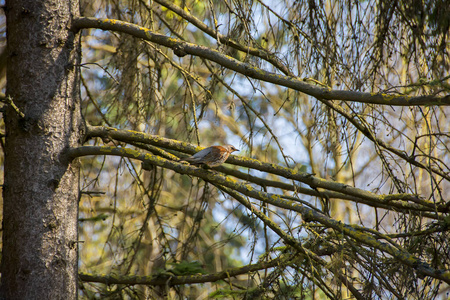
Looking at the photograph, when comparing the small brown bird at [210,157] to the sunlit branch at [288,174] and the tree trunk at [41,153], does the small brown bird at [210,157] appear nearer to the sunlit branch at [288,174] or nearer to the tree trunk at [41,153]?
the sunlit branch at [288,174]

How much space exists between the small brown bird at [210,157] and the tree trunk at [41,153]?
774 mm

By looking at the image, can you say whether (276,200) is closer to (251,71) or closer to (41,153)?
(251,71)

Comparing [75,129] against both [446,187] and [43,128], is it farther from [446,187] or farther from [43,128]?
[446,187]

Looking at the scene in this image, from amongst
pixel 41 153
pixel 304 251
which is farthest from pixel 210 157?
pixel 41 153

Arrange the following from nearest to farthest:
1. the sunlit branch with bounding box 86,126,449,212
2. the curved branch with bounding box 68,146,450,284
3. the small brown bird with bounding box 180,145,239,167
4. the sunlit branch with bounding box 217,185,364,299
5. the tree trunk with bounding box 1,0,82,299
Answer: the curved branch with bounding box 68,146,450,284, the sunlit branch with bounding box 217,185,364,299, the tree trunk with bounding box 1,0,82,299, the sunlit branch with bounding box 86,126,449,212, the small brown bird with bounding box 180,145,239,167

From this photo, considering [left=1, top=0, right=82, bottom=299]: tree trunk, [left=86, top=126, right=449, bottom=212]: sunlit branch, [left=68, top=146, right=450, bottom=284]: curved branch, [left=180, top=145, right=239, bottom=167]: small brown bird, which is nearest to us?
[left=68, top=146, right=450, bottom=284]: curved branch

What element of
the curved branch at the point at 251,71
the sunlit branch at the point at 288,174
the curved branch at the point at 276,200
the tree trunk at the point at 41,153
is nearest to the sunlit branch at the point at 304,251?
the curved branch at the point at 276,200

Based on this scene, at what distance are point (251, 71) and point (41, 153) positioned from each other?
1383 millimetres

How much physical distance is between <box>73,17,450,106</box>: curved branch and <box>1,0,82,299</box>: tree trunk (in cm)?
26

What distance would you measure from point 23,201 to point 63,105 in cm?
65

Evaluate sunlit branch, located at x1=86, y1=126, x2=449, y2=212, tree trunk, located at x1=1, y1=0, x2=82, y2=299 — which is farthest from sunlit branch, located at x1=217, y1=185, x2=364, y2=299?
tree trunk, located at x1=1, y1=0, x2=82, y2=299

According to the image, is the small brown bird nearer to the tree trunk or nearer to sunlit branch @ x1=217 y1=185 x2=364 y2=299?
sunlit branch @ x1=217 y1=185 x2=364 y2=299

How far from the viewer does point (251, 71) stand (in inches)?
107

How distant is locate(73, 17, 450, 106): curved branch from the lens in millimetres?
2359
